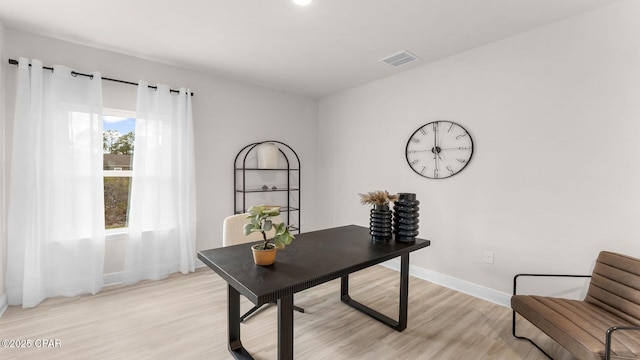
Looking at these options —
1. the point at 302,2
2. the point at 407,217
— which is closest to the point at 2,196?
the point at 302,2

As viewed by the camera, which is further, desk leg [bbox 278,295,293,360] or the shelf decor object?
the shelf decor object

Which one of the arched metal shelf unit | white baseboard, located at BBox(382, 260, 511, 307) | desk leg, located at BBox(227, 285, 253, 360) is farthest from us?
the arched metal shelf unit

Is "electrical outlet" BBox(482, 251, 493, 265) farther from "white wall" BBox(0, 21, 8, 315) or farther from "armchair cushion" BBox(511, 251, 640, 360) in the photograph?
"white wall" BBox(0, 21, 8, 315)

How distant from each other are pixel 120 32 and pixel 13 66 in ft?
3.27

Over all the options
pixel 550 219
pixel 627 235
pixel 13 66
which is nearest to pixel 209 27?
pixel 13 66

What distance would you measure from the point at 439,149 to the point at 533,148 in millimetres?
851

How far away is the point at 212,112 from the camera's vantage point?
361 centimetres

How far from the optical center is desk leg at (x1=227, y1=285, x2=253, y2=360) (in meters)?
1.91

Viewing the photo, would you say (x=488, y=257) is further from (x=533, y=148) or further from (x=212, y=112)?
(x=212, y=112)

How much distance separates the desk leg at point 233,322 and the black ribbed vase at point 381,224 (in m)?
1.11

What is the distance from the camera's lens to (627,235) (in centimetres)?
204

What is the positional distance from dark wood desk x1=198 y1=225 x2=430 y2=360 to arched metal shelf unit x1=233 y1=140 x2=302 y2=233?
1.80 metres

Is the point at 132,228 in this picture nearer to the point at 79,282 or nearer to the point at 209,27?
the point at 79,282

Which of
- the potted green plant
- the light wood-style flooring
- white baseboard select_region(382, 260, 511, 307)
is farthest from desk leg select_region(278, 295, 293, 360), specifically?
white baseboard select_region(382, 260, 511, 307)
